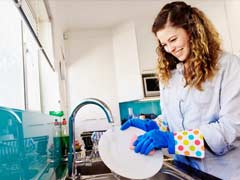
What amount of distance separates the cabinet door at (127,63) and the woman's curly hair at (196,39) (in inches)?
74.8

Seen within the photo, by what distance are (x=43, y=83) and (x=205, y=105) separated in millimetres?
1438

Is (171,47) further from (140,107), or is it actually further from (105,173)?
(140,107)

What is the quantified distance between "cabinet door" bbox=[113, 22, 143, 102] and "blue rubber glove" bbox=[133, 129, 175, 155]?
80.9 inches

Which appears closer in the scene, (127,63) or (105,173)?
(105,173)

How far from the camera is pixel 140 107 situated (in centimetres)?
321

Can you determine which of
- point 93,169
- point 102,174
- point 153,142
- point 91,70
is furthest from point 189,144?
point 91,70

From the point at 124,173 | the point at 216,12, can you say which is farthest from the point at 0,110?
the point at 216,12

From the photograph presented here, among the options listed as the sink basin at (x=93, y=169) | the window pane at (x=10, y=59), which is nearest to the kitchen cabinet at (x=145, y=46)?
the sink basin at (x=93, y=169)

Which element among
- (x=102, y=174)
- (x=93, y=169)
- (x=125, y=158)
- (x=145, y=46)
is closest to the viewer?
(x=125, y=158)

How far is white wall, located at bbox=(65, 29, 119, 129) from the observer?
300cm

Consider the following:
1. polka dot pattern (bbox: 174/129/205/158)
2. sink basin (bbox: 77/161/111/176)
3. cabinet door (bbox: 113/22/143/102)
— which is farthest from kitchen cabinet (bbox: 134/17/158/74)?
Result: polka dot pattern (bbox: 174/129/205/158)

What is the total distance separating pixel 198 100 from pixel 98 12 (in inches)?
84.5

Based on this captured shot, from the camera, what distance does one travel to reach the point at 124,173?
2.05 ft

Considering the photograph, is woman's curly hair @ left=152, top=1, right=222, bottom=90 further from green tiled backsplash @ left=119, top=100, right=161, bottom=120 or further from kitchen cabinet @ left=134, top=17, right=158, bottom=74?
green tiled backsplash @ left=119, top=100, right=161, bottom=120
